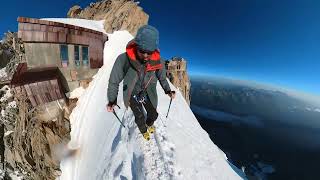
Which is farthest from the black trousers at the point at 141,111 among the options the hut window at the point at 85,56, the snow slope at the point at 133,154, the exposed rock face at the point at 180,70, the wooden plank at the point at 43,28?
the exposed rock face at the point at 180,70

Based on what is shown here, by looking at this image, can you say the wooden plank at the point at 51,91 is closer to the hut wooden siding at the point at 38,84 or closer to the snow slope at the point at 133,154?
the hut wooden siding at the point at 38,84

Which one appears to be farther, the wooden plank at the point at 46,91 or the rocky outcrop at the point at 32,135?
the wooden plank at the point at 46,91

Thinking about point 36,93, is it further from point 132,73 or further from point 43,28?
point 132,73

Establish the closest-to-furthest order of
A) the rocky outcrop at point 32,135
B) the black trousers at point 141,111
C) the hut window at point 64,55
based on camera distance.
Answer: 1. the black trousers at point 141,111
2. the rocky outcrop at point 32,135
3. the hut window at point 64,55

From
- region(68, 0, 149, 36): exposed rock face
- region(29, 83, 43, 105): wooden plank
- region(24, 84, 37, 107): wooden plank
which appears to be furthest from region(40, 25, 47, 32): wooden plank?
region(68, 0, 149, 36): exposed rock face

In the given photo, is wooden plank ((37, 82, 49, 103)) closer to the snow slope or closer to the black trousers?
the snow slope

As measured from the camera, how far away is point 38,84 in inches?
571

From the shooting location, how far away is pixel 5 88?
553 inches

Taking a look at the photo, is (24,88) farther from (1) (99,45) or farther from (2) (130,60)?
(2) (130,60)

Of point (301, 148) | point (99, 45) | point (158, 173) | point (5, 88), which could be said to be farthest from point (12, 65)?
point (301, 148)

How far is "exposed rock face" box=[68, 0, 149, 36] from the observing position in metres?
31.9

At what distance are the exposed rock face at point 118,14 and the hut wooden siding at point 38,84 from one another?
15.7m

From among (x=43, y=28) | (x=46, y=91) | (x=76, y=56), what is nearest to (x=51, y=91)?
(x=46, y=91)

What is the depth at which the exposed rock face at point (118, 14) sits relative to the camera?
31938 mm
